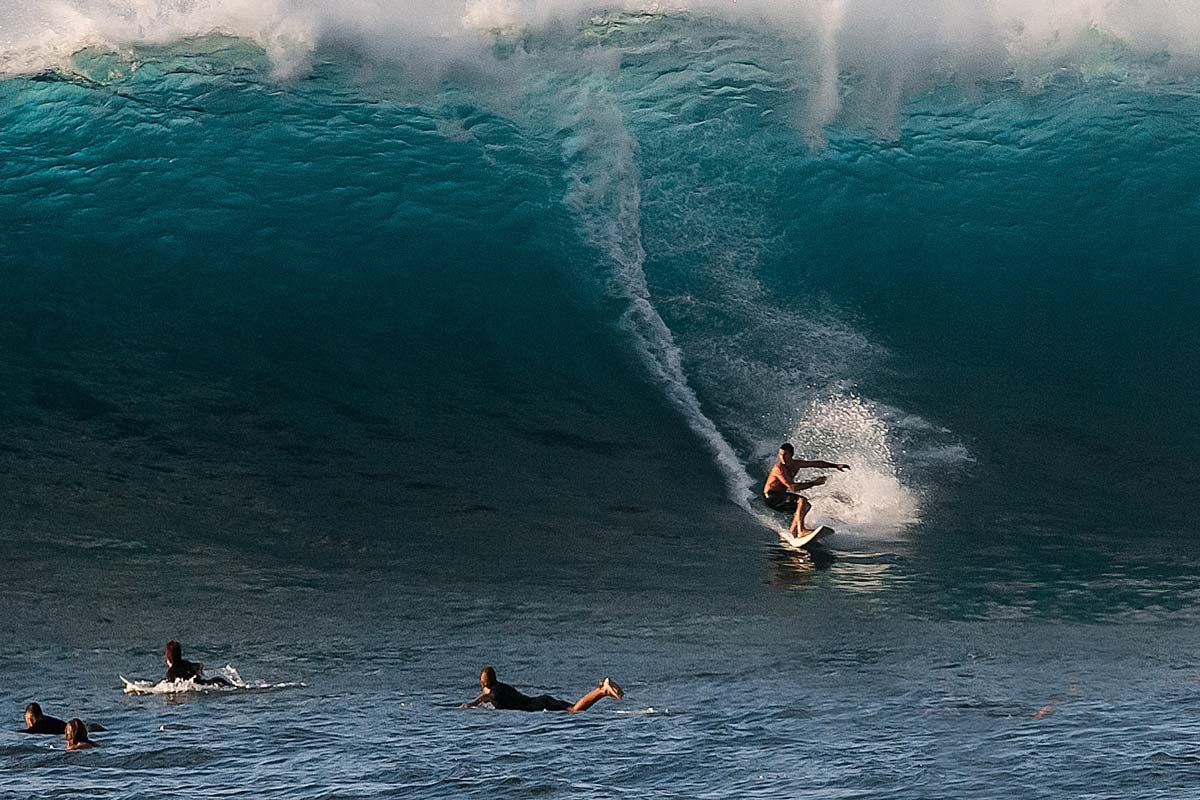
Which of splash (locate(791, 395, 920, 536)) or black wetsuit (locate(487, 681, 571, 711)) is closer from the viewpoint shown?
black wetsuit (locate(487, 681, 571, 711))

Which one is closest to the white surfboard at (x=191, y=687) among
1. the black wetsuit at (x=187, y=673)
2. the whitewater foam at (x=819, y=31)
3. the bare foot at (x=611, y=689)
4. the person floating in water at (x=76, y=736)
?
the black wetsuit at (x=187, y=673)

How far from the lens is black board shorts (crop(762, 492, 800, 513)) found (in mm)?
18203

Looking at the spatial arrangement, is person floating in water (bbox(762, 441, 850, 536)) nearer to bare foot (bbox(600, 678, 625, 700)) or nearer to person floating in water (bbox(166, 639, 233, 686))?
bare foot (bbox(600, 678, 625, 700))

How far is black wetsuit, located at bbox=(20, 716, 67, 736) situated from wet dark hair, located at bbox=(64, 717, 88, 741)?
8.6 inches

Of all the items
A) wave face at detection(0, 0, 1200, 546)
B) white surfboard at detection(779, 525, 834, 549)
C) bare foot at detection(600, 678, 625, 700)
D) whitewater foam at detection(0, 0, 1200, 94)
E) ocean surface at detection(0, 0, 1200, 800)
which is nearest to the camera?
ocean surface at detection(0, 0, 1200, 800)

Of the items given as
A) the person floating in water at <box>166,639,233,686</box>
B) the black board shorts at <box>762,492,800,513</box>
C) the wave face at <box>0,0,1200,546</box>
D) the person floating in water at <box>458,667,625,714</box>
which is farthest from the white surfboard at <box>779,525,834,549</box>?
the person floating in water at <box>166,639,233,686</box>

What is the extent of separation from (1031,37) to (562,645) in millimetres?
18196

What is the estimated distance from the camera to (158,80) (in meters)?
27.4

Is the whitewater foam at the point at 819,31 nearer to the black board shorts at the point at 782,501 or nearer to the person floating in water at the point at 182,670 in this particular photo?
the black board shorts at the point at 782,501

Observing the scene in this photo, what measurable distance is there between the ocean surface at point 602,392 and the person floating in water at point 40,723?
0.45 feet

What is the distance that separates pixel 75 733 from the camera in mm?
12258

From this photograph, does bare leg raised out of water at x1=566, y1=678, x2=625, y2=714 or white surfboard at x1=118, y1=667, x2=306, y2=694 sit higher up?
white surfboard at x1=118, y1=667, x2=306, y2=694

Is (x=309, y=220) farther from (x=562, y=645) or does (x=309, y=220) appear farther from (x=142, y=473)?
(x=562, y=645)

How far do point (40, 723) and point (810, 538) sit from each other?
28.0 feet
